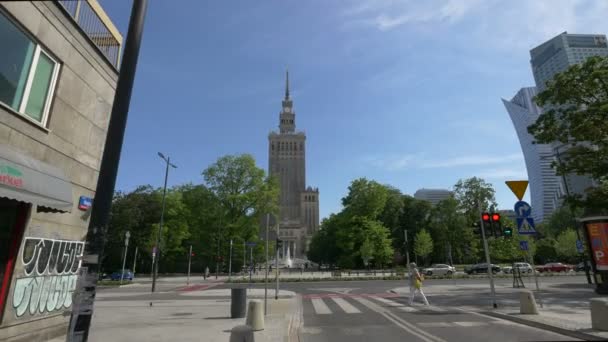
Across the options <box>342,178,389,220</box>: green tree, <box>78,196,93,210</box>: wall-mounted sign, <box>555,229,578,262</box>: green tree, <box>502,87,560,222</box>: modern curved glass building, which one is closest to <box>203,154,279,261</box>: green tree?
<box>342,178,389,220</box>: green tree

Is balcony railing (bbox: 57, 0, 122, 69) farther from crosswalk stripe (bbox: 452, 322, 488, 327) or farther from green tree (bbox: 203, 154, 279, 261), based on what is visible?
green tree (bbox: 203, 154, 279, 261)

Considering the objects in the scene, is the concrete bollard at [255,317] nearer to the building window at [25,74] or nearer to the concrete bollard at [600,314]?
the building window at [25,74]

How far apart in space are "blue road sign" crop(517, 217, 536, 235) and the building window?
1475 cm

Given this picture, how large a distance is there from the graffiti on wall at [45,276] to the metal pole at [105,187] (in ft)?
14.5

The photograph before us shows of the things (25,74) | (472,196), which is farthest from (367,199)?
(25,74)

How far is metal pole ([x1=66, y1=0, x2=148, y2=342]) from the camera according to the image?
342 centimetres

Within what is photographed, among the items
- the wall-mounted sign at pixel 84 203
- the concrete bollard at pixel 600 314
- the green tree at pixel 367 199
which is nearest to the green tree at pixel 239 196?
the green tree at pixel 367 199

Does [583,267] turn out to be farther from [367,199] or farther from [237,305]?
[237,305]

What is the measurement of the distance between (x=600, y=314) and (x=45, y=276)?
42.2ft

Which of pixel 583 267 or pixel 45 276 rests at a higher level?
pixel 45 276

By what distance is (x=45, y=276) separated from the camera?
7410 millimetres

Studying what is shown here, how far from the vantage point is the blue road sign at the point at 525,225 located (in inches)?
459

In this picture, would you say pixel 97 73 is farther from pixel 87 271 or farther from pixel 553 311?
pixel 553 311

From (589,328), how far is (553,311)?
407 centimetres
